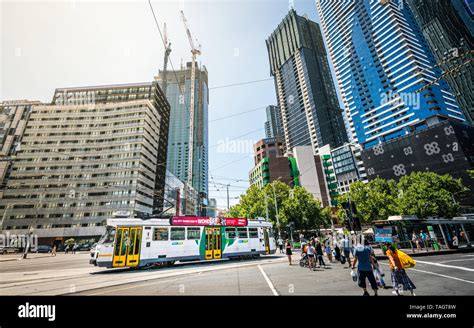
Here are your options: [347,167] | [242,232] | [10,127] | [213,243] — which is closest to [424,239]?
[242,232]

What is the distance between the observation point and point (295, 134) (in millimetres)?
119688

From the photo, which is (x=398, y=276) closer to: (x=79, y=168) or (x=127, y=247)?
(x=127, y=247)

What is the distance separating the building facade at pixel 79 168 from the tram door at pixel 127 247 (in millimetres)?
41281

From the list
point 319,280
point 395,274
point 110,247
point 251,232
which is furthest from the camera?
point 251,232

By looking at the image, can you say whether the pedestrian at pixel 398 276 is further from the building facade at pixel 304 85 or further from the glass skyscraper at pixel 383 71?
the building facade at pixel 304 85

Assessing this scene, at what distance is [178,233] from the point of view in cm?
1362

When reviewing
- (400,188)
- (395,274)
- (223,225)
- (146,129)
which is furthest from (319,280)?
(146,129)

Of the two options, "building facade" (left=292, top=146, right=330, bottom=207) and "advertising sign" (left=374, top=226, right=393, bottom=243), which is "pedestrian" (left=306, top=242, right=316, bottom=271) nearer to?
"advertising sign" (left=374, top=226, right=393, bottom=243)

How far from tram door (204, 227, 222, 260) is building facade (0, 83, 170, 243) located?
4052 centimetres

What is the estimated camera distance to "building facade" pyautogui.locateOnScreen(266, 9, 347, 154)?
10962 cm

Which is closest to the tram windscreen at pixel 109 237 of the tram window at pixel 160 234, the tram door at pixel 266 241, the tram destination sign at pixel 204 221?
the tram window at pixel 160 234

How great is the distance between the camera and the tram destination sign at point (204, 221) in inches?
541
